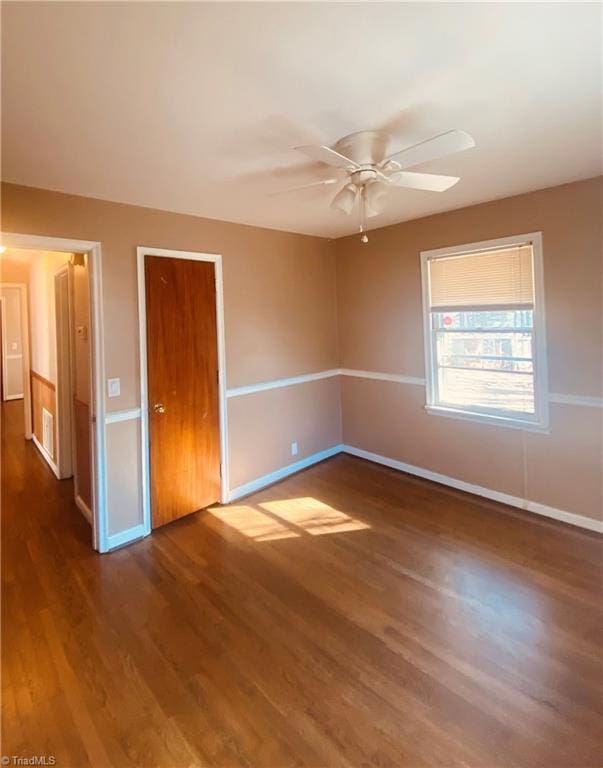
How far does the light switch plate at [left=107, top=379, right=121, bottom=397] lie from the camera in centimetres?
297

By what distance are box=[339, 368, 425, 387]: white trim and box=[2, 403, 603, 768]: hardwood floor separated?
1.28 m

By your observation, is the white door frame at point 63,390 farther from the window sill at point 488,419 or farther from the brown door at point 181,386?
the window sill at point 488,419

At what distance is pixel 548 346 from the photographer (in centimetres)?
315

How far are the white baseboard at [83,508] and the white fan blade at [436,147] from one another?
3360mm

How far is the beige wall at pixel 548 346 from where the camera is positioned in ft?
9.71

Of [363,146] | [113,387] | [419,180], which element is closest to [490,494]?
[419,180]

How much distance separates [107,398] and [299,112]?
2.25m

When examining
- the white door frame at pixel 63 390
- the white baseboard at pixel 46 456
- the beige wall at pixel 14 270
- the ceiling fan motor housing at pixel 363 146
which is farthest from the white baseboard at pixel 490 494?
the beige wall at pixel 14 270

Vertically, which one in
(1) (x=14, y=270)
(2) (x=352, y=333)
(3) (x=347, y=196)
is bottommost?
(2) (x=352, y=333)

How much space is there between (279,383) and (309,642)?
8.23 ft

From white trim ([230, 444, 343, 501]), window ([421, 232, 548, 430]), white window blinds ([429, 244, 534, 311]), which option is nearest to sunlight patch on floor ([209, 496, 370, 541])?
white trim ([230, 444, 343, 501])

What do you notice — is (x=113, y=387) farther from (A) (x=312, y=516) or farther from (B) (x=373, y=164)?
(B) (x=373, y=164)

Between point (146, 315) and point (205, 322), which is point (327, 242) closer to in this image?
point (205, 322)

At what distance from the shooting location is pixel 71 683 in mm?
1852
